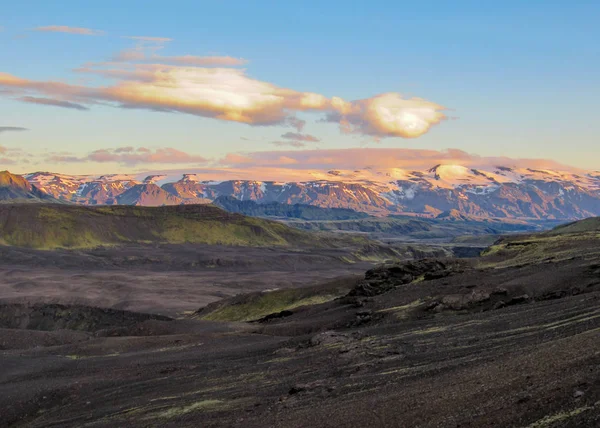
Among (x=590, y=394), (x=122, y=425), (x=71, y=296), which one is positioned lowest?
(x=71, y=296)

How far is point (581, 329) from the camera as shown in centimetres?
3653

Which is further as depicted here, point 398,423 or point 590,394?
point 398,423

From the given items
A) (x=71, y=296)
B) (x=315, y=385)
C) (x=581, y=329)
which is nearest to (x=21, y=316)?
(x=71, y=296)

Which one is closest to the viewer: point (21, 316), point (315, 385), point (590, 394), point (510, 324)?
point (590, 394)

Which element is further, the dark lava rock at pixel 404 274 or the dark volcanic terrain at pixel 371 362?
the dark lava rock at pixel 404 274

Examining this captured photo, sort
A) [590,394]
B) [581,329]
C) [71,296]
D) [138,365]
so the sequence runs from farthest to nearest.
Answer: [71,296]
[138,365]
[581,329]
[590,394]

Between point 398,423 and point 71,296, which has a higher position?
point 398,423

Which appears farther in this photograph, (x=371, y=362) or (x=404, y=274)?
(x=404, y=274)

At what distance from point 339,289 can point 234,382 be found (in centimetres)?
6332

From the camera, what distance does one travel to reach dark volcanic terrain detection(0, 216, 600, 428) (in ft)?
92.1

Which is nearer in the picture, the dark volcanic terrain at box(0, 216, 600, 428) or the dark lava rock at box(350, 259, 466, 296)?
the dark volcanic terrain at box(0, 216, 600, 428)

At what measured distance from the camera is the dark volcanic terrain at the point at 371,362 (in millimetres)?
28078

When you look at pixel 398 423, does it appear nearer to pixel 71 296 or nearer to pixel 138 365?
pixel 138 365

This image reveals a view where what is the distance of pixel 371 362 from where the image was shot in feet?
142
